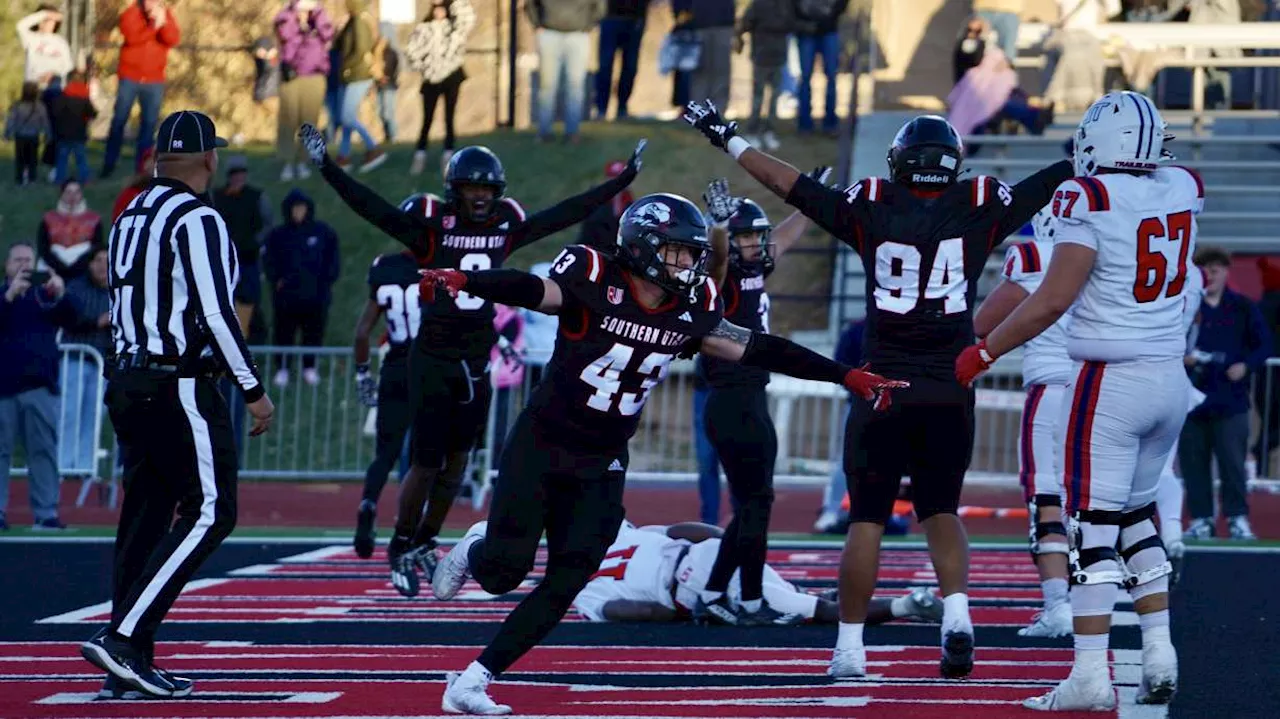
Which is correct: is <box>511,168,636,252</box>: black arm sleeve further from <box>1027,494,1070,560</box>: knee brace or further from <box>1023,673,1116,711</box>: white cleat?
<box>1023,673,1116,711</box>: white cleat

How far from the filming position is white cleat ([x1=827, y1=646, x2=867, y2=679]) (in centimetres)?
775

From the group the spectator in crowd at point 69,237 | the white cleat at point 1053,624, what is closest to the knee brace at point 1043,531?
the white cleat at point 1053,624

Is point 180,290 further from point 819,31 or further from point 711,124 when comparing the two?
point 819,31

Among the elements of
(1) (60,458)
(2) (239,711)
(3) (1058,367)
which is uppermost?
(3) (1058,367)

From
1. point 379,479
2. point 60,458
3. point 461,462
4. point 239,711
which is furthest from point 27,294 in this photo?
point 239,711

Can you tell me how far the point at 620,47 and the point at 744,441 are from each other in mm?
13467

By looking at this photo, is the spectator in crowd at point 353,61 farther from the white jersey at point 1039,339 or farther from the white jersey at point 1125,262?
the white jersey at point 1125,262

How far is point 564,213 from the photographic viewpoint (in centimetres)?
1028

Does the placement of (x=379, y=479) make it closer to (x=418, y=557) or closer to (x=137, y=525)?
(x=418, y=557)

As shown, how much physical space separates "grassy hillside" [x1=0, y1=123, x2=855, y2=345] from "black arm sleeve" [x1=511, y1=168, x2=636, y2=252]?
943 cm

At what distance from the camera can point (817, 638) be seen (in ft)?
30.0

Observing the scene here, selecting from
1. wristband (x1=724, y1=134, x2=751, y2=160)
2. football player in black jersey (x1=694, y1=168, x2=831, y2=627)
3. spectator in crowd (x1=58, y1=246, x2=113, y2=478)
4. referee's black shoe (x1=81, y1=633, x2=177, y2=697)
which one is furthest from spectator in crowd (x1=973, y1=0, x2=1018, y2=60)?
referee's black shoe (x1=81, y1=633, x2=177, y2=697)

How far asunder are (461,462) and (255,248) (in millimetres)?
7822

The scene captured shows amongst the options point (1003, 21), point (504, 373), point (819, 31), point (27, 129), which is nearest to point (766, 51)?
point (819, 31)
